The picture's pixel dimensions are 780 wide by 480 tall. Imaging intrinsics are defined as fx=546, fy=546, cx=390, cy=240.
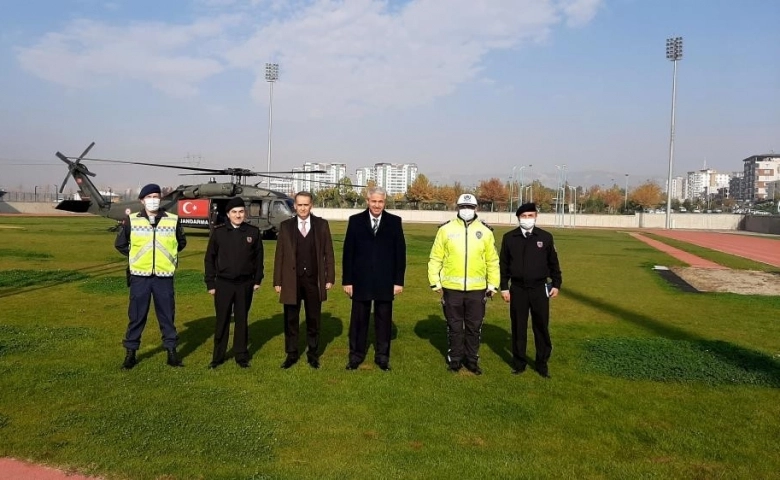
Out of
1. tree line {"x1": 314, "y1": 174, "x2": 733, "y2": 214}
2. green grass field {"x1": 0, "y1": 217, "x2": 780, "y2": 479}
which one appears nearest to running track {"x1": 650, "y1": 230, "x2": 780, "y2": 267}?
green grass field {"x1": 0, "y1": 217, "x2": 780, "y2": 479}

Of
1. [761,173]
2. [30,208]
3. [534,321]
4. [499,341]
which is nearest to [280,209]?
[499,341]

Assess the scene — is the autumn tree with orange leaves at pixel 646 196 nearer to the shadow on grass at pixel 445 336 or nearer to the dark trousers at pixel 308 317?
the shadow on grass at pixel 445 336

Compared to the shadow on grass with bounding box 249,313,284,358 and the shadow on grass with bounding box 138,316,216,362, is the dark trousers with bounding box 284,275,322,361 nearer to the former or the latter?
the shadow on grass with bounding box 249,313,284,358

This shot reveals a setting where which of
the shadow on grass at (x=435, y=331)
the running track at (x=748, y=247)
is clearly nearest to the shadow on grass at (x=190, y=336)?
the shadow on grass at (x=435, y=331)

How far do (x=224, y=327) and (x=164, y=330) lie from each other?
2.17 feet

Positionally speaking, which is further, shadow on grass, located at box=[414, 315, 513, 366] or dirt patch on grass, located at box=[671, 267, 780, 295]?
dirt patch on grass, located at box=[671, 267, 780, 295]

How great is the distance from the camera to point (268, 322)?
859 centimetres

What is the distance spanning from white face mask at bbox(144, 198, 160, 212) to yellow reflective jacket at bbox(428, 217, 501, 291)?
123 inches

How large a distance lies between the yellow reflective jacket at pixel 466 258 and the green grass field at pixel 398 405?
1.01 meters

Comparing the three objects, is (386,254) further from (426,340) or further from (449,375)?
(426,340)

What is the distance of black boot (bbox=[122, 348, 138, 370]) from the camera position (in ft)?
19.4

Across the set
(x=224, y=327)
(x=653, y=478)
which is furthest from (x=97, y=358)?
(x=653, y=478)

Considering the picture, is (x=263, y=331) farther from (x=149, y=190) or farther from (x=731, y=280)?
(x=731, y=280)

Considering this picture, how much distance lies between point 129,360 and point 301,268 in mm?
2096
